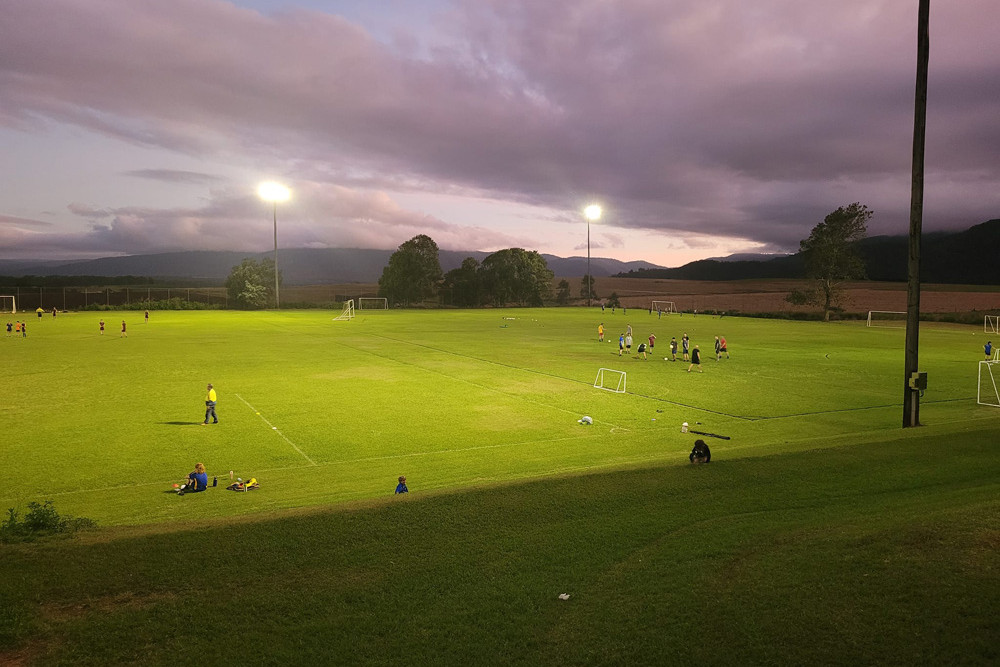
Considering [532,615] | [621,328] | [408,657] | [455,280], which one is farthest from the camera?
[455,280]

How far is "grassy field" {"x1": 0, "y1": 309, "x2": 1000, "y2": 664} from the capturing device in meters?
5.34

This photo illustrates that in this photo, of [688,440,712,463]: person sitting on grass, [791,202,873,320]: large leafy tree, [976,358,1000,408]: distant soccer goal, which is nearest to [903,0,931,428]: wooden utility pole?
[976,358,1000,408]: distant soccer goal

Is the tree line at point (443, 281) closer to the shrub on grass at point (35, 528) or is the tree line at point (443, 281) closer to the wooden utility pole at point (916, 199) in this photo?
the wooden utility pole at point (916, 199)

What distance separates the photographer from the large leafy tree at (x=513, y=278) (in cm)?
13425

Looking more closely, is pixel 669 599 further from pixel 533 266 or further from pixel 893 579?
pixel 533 266

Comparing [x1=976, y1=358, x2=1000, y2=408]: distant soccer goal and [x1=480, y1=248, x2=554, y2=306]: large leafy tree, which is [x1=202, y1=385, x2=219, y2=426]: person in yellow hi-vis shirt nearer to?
[x1=976, y1=358, x2=1000, y2=408]: distant soccer goal

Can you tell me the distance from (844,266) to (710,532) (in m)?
100

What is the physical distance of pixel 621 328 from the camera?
65125 mm

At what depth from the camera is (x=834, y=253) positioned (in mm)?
93000

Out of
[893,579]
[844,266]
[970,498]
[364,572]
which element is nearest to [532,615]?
[364,572]

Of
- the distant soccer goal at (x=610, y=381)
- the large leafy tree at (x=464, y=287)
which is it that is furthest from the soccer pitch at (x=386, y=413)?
the large leafy tree at (x=464, y=287)

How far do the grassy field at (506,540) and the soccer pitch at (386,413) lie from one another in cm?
16

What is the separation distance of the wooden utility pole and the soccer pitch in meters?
1.88

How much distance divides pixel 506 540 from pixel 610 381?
21832mm
